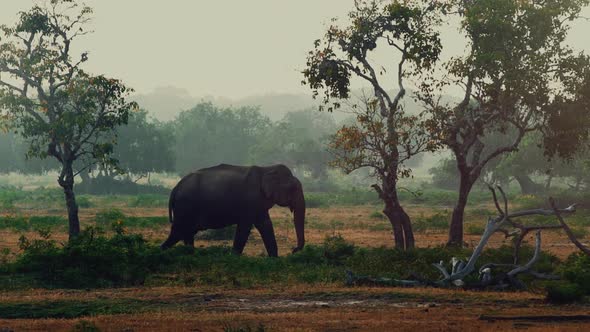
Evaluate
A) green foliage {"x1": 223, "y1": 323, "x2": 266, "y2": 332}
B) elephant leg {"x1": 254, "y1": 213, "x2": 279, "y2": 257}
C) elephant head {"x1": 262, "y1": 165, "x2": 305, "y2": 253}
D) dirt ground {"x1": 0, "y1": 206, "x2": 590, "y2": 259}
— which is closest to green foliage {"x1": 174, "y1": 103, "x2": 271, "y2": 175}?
dirt ground {"x1": 0, "y1": 206, "x2": 590, "y2": 259}

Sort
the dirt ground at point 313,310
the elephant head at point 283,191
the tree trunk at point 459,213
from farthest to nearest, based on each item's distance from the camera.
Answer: the tree trunk at point 459,213 → the elephant head at point 283,191 → the dirt ground at point 313,310

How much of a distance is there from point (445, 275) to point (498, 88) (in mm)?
9906

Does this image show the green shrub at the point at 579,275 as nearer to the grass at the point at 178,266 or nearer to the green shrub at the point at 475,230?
the grass at the point at 178,266

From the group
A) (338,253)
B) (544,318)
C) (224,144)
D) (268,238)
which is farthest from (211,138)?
(544,318)

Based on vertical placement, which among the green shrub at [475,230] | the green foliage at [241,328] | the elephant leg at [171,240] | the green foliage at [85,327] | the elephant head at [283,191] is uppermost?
the elephant head at [283,191]

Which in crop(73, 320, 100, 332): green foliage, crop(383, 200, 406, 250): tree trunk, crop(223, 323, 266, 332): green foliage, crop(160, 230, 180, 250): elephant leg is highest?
crop(383, 200, 406, 250): tree trunk

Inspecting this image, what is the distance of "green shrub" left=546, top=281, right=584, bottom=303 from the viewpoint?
15484 millimetres

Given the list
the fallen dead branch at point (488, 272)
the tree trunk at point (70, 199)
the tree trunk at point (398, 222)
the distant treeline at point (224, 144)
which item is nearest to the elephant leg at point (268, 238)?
the tree trunk at point (398, 222)

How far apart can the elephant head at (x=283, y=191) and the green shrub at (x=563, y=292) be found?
9386mm

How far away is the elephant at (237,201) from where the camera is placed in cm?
2373

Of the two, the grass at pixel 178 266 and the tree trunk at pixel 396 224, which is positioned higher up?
the tree trunk at pixel 396 224

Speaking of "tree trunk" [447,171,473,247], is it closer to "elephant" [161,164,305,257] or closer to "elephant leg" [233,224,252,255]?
"elephant" [161,164,305,257]

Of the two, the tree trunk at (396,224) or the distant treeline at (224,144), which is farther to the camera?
the distant treeline at (224,144)

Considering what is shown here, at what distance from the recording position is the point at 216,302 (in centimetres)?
1595
